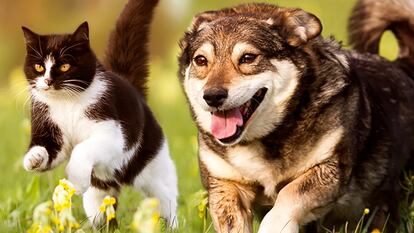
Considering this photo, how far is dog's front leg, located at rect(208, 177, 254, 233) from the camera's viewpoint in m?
4.98

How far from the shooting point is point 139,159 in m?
5.93

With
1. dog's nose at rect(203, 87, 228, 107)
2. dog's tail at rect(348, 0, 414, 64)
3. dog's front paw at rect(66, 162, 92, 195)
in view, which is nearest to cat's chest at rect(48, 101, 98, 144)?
dog's front paw at rect(66, 162, 92, 195)

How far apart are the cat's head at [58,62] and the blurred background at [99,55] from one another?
371 mm

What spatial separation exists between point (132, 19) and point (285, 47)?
165cm

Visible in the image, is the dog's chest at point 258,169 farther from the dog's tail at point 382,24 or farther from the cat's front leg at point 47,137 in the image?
the dog's tail at point 382,24

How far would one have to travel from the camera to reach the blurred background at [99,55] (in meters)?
6.36

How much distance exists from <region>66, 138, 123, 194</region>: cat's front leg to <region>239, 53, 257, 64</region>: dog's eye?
92cm

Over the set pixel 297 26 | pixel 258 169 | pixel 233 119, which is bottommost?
pixel 258 169

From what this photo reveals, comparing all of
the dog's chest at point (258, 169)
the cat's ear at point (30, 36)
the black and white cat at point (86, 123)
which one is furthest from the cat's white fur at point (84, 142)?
the dog's chest at point (258, 169)

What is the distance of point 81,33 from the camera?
5.36 meters

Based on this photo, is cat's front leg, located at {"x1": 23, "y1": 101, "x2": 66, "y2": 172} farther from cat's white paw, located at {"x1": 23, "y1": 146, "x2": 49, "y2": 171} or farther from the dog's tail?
the dog's tail

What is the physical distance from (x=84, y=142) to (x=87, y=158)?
0.53ft

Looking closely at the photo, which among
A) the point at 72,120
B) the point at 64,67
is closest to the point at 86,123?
the point at 72,120

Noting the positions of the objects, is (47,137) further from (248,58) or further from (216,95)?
(248,58)
